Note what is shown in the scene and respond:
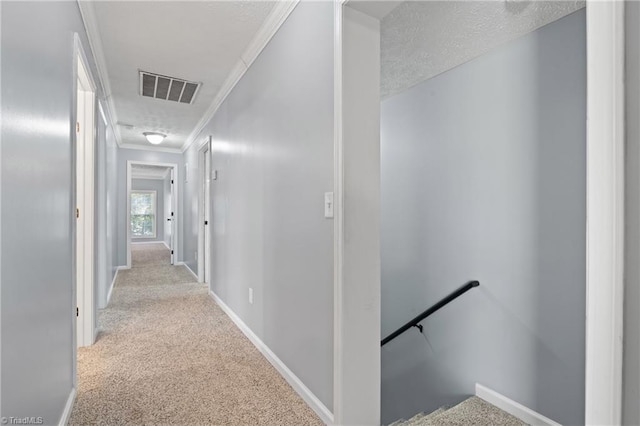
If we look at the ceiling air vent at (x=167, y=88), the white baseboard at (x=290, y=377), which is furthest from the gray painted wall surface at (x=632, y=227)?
the ceiling air vent at (x=167, y=88)

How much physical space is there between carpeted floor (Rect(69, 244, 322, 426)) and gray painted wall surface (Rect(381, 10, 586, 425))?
1.44 meters

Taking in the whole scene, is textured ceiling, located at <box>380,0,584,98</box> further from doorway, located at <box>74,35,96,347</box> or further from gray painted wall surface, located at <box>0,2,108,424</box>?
doorway, located at <box>74,35,96,347</box>

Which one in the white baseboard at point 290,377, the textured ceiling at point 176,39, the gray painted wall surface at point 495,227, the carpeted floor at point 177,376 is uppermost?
the textured ceiling at point 176,39

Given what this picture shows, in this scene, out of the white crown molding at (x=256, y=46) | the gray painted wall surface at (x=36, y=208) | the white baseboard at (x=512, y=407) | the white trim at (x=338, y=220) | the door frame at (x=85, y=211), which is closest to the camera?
the gray painted wall surface at (x=36, y=208)

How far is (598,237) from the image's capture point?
2.10 ft

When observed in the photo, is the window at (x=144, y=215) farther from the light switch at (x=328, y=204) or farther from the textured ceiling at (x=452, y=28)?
the light switch at (x=328, y=204)

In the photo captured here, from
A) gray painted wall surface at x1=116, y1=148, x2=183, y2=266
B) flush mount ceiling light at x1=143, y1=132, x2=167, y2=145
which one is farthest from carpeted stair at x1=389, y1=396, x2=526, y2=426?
gray painted wall surface at x1=116, y1=148, x2=183, y2=266

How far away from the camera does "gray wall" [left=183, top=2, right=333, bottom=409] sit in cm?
172

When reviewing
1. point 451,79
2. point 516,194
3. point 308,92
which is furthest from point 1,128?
point 451,79

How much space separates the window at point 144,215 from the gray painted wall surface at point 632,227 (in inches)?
537

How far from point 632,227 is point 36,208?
6.09 ft

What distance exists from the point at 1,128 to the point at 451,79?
2863mm

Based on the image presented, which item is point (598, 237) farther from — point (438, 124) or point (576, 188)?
point (438, 124)

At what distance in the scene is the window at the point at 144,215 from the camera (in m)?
12.4
